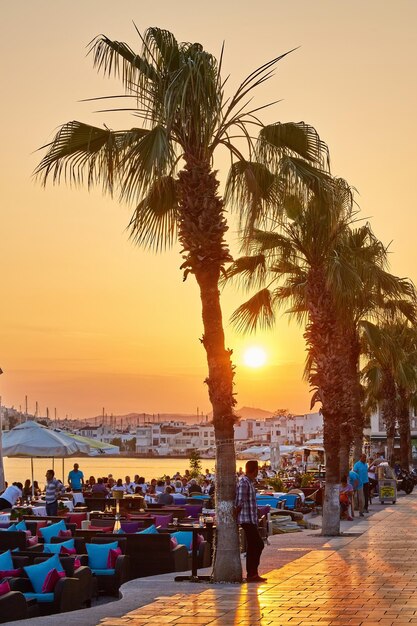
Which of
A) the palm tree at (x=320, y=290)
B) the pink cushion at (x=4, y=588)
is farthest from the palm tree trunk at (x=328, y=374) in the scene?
the pink cushion at (x=4, y=588)

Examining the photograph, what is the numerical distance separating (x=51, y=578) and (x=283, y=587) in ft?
9.52

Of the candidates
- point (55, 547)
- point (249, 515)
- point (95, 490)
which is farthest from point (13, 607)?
point (95, 490)

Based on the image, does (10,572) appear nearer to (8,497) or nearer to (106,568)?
(106,568)

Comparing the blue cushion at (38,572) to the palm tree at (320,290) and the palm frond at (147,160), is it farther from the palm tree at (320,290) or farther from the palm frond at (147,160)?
the palm tree at (320,290)

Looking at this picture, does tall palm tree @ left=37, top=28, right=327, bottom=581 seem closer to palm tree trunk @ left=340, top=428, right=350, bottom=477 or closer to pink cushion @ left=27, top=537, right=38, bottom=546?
pink cushion @ left=27, top=537, right=38, bottom=546

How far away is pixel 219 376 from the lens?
15383mm

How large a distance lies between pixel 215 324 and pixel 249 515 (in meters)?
2.62

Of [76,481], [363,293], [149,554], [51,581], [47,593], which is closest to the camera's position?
[47,593]

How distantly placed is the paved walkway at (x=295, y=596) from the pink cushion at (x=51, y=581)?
792mm

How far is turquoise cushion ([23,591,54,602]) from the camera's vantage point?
43.1 ft

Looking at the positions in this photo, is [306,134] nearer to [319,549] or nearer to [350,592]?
[350,592]

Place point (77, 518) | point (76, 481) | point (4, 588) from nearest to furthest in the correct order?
point (4, 588) < point (77, 518) < point (76, 481)

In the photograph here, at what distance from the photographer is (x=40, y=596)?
Answer: 13242 millimetres

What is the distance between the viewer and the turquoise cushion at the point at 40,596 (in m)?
13.1
